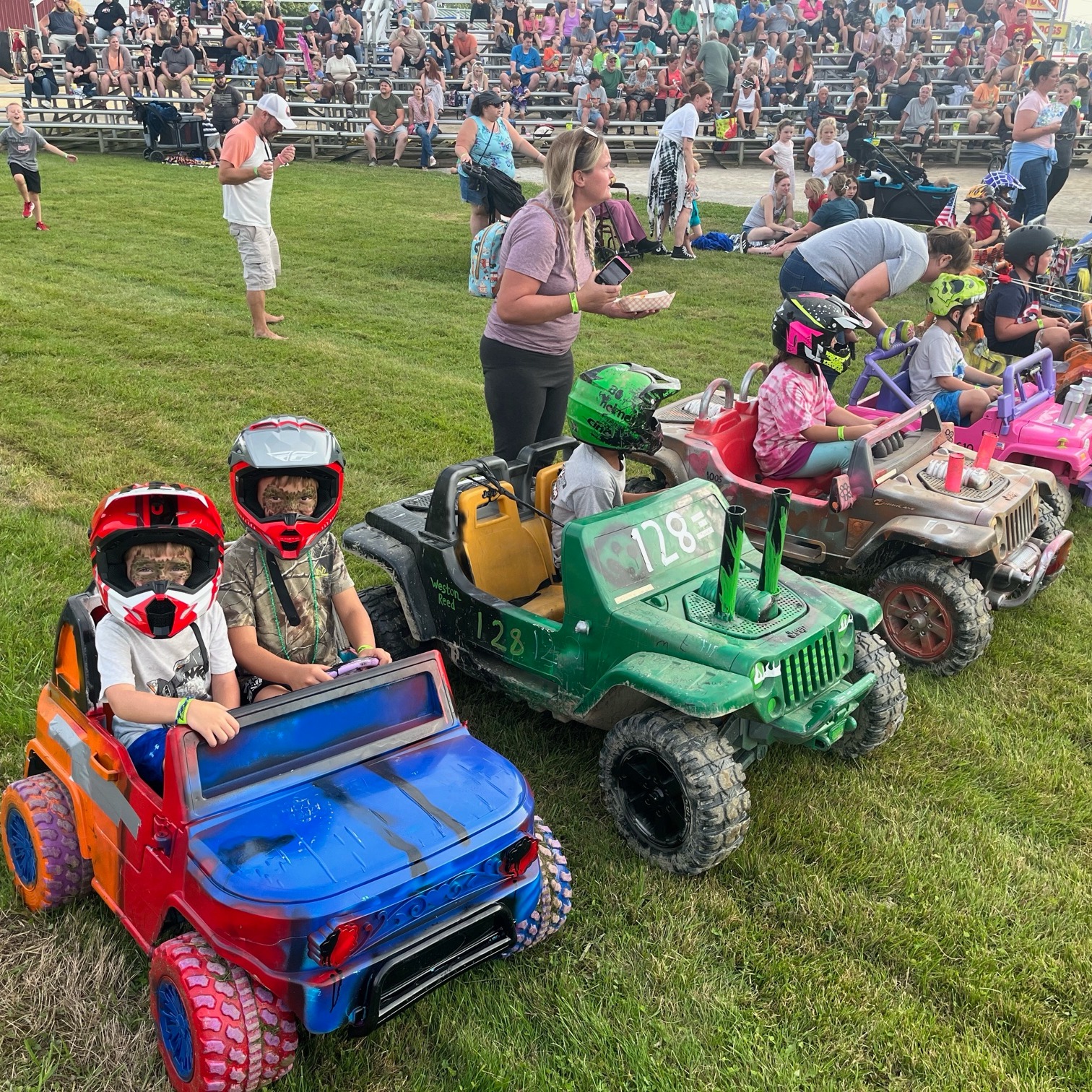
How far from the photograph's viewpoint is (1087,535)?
6578 mm

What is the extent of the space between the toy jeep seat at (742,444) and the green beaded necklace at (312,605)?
2.70 metres

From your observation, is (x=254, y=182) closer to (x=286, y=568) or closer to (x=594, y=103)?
(x=286, y=568)

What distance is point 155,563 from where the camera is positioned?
3.02 m

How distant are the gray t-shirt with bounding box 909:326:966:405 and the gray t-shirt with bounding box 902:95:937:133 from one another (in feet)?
58.2

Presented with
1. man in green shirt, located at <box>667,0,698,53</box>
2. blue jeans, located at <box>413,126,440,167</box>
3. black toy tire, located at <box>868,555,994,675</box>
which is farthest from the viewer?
man in green shirt, located at <box>667,0,698,53</box>

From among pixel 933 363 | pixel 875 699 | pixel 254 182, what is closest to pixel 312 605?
pixel 875 699

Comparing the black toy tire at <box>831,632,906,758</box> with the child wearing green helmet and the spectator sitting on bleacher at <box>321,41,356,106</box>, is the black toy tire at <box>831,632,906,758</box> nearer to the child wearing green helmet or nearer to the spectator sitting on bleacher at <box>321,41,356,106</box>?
the child wearing green helmet

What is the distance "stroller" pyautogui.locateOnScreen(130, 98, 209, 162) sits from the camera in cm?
1919

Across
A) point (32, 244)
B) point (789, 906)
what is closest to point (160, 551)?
point (789, 906)

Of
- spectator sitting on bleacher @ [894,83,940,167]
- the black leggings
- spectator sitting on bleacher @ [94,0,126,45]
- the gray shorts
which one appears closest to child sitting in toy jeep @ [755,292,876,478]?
the black leggings

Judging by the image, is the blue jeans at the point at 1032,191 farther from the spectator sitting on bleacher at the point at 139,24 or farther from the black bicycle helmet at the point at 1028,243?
the spectator sitting on bleacher at the point at 139,24

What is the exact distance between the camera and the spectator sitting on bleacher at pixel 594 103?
21.2 metres

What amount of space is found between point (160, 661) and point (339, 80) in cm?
2240

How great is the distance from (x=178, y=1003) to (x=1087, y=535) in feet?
19.6
